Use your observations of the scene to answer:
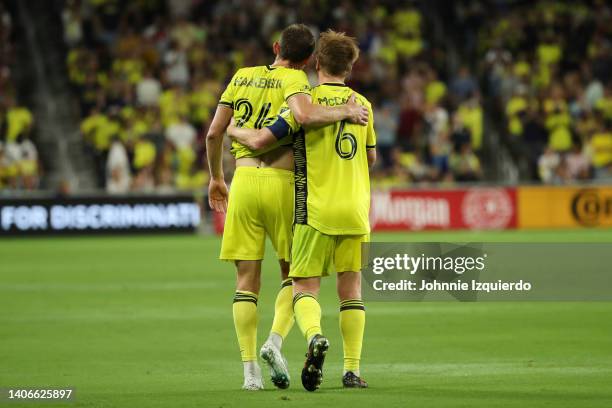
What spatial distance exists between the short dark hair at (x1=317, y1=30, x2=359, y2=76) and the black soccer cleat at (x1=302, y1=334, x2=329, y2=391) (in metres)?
1.72

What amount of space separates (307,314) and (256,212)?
82 cm

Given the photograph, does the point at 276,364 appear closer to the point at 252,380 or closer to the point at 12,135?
the point at 252,380

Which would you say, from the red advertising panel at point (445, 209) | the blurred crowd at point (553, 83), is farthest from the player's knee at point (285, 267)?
the blurred crowd at point (553, 83)

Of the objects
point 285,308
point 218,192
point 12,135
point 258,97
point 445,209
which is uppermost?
point 12,135

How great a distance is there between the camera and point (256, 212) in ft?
27.6

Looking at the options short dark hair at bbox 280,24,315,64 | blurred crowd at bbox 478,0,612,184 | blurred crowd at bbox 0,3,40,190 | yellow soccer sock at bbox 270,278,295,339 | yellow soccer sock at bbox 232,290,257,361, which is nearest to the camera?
short dark hair at bbox 280,24,315,64

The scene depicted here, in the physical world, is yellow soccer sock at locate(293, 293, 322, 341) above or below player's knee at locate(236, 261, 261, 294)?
below

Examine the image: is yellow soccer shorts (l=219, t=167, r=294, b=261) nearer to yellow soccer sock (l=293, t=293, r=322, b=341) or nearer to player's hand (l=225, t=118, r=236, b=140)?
player's hand (l=225, t=118, r=236, b=140)

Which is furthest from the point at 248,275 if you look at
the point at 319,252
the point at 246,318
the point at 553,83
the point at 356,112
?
the point at 553,83

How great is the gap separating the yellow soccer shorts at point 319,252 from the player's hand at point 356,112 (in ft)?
2.41

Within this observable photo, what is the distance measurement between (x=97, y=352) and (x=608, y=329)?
461cm

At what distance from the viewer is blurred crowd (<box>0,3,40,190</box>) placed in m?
26.6

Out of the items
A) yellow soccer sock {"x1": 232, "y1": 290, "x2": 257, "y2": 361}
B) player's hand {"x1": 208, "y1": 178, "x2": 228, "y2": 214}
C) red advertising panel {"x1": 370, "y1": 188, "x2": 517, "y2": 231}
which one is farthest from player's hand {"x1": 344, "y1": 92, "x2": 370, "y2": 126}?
red advertising panel {"x1": 370, "y1": 188, "x2": 517, "y2": 231}

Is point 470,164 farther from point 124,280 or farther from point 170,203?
point 124,280
